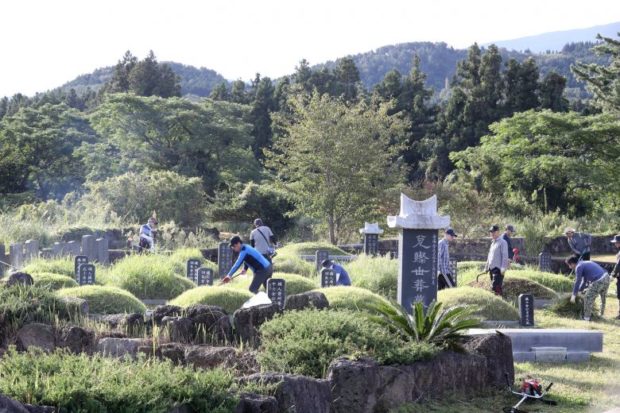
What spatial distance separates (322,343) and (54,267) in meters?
11.7

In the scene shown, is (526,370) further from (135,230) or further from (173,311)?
(135,230)

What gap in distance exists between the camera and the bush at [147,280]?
18922 mm

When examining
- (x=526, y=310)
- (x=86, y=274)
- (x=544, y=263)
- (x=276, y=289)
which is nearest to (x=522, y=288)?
(x=526, y=310)

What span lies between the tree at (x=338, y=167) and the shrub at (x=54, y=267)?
48.1 feet

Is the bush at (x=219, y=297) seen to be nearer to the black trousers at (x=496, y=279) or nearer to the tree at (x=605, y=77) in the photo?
the black trousers at (x=496, y=279)

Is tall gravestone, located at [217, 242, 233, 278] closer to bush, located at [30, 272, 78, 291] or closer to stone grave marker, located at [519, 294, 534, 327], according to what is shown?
bush, located at [30, 272, 78, 291]

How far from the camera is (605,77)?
4562 centimetres

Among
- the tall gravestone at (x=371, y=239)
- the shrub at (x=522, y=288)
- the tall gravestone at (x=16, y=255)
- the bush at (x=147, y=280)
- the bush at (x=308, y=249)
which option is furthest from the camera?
the bush at (x=308, y=249)

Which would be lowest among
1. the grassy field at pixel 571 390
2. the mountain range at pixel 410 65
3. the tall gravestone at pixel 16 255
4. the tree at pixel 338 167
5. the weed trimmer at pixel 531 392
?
the grassy field at pixel 571 390

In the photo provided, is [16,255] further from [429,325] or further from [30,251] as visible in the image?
[429,325]

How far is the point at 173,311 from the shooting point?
11320 millimetres

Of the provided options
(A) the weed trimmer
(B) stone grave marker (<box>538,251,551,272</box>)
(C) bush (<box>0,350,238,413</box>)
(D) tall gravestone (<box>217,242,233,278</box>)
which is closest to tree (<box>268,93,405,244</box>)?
(B) stone grave marker (<box>538,251,551,272</box>)

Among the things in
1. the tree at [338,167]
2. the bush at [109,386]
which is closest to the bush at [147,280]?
the bush at [109,386]

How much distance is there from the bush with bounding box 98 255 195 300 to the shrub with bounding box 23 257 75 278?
0.82m
